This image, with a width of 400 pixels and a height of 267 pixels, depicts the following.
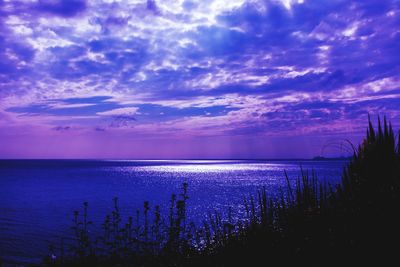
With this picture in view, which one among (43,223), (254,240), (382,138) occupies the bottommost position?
(43,223)

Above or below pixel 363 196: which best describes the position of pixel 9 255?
below

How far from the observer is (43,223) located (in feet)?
98.0

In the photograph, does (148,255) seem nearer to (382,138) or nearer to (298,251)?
(298,251)

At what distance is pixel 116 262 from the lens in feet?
27.7

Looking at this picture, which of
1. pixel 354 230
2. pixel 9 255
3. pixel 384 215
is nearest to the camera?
pixel 354 230

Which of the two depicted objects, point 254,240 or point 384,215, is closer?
point 384,215

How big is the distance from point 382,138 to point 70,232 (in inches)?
828

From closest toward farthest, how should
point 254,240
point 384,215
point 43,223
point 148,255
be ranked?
point 384,215
point 254,240
point 148,255
point 43,223

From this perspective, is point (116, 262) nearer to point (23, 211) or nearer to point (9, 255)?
point (9, 255)

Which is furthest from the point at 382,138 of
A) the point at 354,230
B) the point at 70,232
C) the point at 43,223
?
the point at 43,223

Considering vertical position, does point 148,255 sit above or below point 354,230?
below

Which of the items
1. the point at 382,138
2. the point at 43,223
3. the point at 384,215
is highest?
the point at 382,138

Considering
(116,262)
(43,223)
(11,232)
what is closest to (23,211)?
(43,223)

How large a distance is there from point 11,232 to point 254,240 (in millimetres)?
22801
